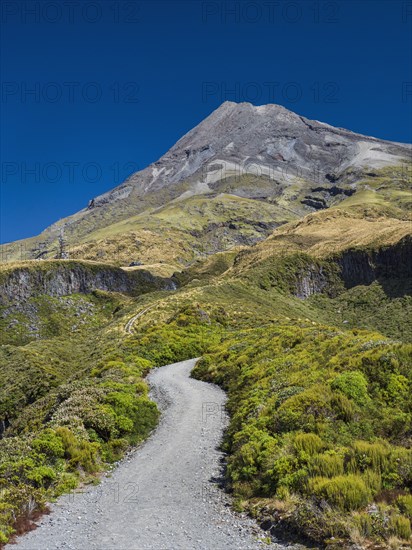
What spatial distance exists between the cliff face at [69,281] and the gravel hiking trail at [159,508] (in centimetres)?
9316

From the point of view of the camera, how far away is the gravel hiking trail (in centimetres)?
1064

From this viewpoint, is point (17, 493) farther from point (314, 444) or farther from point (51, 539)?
point (314, 444)

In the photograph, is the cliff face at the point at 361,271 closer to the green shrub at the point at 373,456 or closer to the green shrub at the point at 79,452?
the green shrub at the point at 373,456

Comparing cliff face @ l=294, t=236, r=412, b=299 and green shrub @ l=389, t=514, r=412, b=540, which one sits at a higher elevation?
cliff face @ l=294, t=236, r=412, b=299

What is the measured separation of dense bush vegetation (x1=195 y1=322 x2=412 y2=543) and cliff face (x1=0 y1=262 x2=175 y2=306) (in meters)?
93.3

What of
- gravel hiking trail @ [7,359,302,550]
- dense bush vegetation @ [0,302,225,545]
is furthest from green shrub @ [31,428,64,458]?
gravel hiking trail @ [7,359,302,550]

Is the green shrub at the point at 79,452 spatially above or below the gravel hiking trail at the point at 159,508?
Answer: above

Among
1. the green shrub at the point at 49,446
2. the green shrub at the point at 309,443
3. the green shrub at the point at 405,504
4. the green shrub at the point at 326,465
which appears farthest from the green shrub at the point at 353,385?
the green shrub at the point at 49,446

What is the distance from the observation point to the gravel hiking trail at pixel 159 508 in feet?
34.9

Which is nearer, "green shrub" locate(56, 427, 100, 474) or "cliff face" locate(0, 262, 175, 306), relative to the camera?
"green shrub" locate(56, 427, 100, 474)

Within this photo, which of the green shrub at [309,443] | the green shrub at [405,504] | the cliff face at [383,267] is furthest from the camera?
the cliff face at [383,267]

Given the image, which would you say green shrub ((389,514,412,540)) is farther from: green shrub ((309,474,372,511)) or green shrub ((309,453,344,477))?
green shrub ((309,453,344,477))

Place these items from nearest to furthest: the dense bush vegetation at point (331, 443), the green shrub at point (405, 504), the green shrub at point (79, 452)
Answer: the green shrub at point (405, 504) < the dense bush vegetation at point (331, 443) < the green shrub at point (79, 452)

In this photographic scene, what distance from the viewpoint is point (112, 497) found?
534 inches
